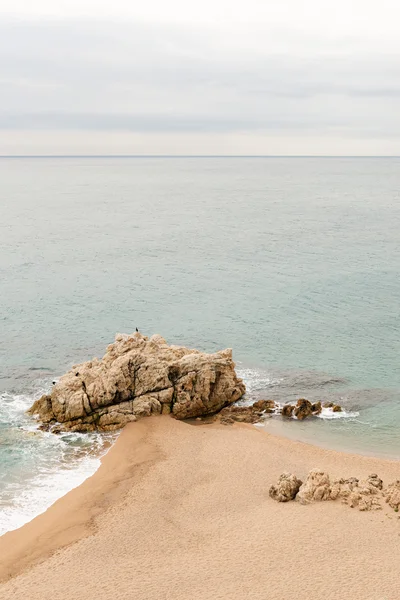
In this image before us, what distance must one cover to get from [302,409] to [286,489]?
39.7ft

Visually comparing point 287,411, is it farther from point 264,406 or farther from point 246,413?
point 246,413

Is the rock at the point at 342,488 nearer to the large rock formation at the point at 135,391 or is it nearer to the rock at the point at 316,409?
the rock at the point at 316,409

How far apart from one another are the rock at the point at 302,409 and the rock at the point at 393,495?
11.7m

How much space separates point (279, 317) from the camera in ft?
220

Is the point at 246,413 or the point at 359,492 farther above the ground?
the point at 359,492

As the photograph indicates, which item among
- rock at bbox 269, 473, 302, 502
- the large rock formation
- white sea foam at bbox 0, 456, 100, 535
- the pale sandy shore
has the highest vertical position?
the large rock formation

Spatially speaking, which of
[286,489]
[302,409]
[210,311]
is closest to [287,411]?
[302,409]

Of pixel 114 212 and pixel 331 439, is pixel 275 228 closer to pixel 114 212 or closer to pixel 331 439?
pixel 114 212

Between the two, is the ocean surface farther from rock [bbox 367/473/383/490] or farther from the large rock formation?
rock [bbox 367/473/383/490]

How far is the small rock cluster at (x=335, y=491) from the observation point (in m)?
33.6

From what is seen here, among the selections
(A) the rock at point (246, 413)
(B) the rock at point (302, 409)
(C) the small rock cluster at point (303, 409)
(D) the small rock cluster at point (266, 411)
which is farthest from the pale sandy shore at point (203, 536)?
(C) the small rock cluster at point (303, 409)

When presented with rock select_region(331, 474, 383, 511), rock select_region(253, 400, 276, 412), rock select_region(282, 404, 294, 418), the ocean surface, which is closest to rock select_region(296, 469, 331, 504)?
rock select_region(331, 474, 383, 511)

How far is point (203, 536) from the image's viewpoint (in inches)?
1257

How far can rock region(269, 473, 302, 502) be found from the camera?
114 feet
